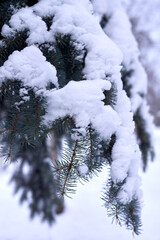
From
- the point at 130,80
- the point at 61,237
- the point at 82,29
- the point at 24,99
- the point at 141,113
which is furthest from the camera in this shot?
the point at 61,237

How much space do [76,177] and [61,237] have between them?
2203 mm

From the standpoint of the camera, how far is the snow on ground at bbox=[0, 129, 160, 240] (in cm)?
245

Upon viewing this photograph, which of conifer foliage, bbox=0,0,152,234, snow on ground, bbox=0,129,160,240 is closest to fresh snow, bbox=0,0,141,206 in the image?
conifer foliage, bbox=0,0,152,234

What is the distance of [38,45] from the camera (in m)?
0.77

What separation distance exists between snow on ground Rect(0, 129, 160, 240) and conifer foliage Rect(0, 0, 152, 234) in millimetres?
1565

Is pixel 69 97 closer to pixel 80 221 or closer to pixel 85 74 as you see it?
pixel 85 74

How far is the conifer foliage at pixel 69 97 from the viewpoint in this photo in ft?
2.27

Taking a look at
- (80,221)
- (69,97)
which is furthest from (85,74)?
(80,221)

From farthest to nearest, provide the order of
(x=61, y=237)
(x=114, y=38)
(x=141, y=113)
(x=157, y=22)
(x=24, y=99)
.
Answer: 1. (x=157, y=22)
2. (x=61, y=237)
3. (x=141, y=113)
4. (x=114, y=38)
5. (x=24, y=99)

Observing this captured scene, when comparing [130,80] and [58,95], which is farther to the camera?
[130,80]

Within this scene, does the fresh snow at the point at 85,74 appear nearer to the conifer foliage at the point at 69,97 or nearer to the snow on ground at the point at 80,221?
the conifer foliage at the point at 69,97

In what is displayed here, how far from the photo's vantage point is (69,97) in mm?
691

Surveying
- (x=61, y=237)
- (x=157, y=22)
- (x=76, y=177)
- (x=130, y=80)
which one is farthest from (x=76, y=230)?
(x=157, y=22)

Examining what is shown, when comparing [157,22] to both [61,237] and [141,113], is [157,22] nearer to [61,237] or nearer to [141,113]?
[141,113]
